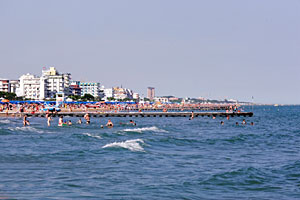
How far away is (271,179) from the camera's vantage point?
21.2 meters

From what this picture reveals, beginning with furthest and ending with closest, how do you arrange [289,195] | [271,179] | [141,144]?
[141,144], [271,179], [289,195]

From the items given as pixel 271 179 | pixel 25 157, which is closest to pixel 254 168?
pixel 271 179

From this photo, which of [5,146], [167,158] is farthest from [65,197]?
[5,146]

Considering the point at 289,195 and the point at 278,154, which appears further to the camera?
the point at 278,154

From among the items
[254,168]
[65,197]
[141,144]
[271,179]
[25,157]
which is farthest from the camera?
[141,144]

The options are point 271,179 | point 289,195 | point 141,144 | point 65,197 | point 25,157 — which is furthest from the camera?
point 141,144

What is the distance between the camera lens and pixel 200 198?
17.0 m

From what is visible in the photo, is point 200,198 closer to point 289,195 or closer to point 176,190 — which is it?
point 176,190

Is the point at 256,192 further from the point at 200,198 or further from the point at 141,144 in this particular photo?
the point at 141,144

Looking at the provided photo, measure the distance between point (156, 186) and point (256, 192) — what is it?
4156 millimetres

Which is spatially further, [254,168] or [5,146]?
[5,146]

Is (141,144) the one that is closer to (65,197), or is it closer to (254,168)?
(254,168)

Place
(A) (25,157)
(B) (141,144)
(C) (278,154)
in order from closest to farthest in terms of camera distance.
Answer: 1. (A) (25,157)
2. (C) (278,154)
3. (B) (141,144)

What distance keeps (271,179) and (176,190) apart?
18.0 ft
